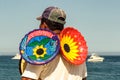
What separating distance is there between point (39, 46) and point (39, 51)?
1.6 inches

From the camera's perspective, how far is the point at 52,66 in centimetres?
309

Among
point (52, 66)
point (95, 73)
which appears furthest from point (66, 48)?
point (95, 73)

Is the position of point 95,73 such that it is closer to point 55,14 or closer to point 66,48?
point 66,48

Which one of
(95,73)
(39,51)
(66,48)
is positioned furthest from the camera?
(95,73)

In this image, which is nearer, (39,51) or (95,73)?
(39,51)

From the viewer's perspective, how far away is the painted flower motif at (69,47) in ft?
10.2

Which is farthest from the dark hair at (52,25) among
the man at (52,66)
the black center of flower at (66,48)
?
the black center of flower at (66,48)

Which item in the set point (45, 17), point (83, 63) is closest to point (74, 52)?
point (83, 63)

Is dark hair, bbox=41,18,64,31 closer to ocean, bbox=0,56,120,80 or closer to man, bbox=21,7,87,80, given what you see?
man, bbox=21,7,87,80

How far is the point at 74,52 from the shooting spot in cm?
323

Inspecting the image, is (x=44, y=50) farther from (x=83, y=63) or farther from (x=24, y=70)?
(x=83, y=63)

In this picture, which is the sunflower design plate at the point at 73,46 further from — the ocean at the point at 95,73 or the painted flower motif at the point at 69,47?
the ocean at the point at 95,73

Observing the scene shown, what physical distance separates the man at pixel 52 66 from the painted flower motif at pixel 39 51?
0.28 feet

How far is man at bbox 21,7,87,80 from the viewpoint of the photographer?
3.00 meters
